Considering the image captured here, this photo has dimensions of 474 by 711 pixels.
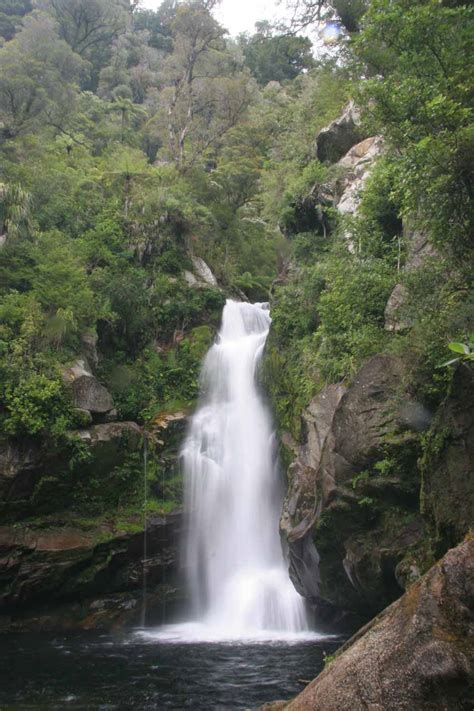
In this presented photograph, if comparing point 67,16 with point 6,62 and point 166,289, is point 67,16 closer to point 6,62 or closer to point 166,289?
point 6,62

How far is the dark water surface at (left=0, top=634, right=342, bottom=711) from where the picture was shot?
8.70 m

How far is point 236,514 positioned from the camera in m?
16.2

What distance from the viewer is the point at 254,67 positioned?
167ft

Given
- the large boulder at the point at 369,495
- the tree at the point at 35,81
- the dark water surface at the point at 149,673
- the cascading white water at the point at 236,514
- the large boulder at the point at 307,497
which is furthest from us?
the tree at the point at 35,81

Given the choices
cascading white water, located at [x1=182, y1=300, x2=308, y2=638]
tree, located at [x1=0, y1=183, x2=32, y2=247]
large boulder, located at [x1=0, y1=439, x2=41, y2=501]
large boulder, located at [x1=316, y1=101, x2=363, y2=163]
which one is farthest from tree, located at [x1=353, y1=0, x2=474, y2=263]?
tree, located at [x1=0, y1=183, x2=32, y2=247]

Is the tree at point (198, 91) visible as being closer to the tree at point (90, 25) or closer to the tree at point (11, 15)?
the tree at point (90, 25)

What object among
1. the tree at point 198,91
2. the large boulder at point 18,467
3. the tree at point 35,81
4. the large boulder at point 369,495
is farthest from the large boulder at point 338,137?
the tree at point 35,81

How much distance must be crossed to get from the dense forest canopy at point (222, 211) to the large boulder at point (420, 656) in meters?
4.53

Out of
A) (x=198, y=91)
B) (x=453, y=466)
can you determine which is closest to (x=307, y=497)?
(x=453, y=466)

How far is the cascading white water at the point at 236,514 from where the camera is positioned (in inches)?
543

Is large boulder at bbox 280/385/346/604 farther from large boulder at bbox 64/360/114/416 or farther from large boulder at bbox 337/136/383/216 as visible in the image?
large boulder at bbox 337/136/383/216

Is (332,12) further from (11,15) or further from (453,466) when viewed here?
(11,15)

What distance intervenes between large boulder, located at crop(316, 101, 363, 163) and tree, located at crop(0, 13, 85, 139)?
16.0 meters

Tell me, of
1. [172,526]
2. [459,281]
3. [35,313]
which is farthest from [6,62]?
[459,281]
